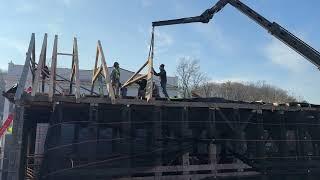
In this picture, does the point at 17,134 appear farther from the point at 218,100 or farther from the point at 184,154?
the point at 218,100

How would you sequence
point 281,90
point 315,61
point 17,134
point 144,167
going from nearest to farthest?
1. point 17,134
2. point 144,167
3. point 315,61
4. point 281,90

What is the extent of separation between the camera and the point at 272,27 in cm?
1892

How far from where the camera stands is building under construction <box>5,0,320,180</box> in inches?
510

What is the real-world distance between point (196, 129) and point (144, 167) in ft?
8.72

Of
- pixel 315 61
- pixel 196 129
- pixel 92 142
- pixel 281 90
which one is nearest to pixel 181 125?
pixel 196 129

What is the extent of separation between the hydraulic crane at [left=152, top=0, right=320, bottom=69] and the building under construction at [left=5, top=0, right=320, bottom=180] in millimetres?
3185

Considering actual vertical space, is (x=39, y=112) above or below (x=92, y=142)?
above

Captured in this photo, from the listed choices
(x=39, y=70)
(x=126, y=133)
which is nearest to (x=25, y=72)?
(x=39, y=70)

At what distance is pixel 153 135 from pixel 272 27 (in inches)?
335

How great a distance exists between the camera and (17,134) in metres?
12.5

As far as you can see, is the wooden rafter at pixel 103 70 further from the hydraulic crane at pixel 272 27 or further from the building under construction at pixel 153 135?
the hydraulic crane at pixel 272 27

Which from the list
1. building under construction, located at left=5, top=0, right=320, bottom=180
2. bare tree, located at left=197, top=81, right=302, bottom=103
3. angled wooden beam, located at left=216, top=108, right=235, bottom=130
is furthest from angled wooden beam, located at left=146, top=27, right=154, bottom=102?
bare tree, located at left=197, top=81, right=302, bottom=103

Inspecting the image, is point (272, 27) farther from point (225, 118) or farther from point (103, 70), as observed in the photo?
point (103, 70)

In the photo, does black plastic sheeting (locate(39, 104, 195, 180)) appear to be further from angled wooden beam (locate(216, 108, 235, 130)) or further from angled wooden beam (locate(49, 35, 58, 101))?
angled wooden beam (locate(216, 108, 235, 130))
